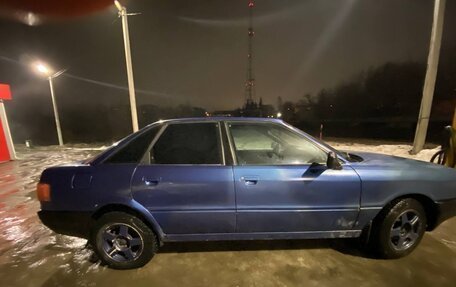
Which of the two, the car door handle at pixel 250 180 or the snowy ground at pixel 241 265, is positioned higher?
the car door handle at pixel 250 180

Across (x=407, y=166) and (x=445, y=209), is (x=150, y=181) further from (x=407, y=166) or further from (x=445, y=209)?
(x=445, y=209)

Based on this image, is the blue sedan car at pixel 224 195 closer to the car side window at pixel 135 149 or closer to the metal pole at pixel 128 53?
the car side window at pixel 135 149

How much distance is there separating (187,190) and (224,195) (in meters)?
0.40

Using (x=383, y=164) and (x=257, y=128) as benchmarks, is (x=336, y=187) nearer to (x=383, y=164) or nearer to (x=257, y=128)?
(x=383, y=164)

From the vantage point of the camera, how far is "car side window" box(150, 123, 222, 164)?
10.4 ft

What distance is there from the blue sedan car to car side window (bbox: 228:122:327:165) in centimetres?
1

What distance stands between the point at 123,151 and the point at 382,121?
191 feet

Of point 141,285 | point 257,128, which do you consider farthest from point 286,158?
point 141,285

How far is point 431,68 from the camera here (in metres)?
9.56

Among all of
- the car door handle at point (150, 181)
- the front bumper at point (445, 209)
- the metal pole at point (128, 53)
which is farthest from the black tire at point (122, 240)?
the metal pole at point (128, 53)

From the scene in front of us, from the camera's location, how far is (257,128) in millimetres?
3434

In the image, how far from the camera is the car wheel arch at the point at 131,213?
309cm

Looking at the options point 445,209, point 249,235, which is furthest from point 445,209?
point 249,235

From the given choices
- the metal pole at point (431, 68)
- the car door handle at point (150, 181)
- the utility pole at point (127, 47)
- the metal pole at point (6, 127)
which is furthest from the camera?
the metal pole at point (6, 127)
